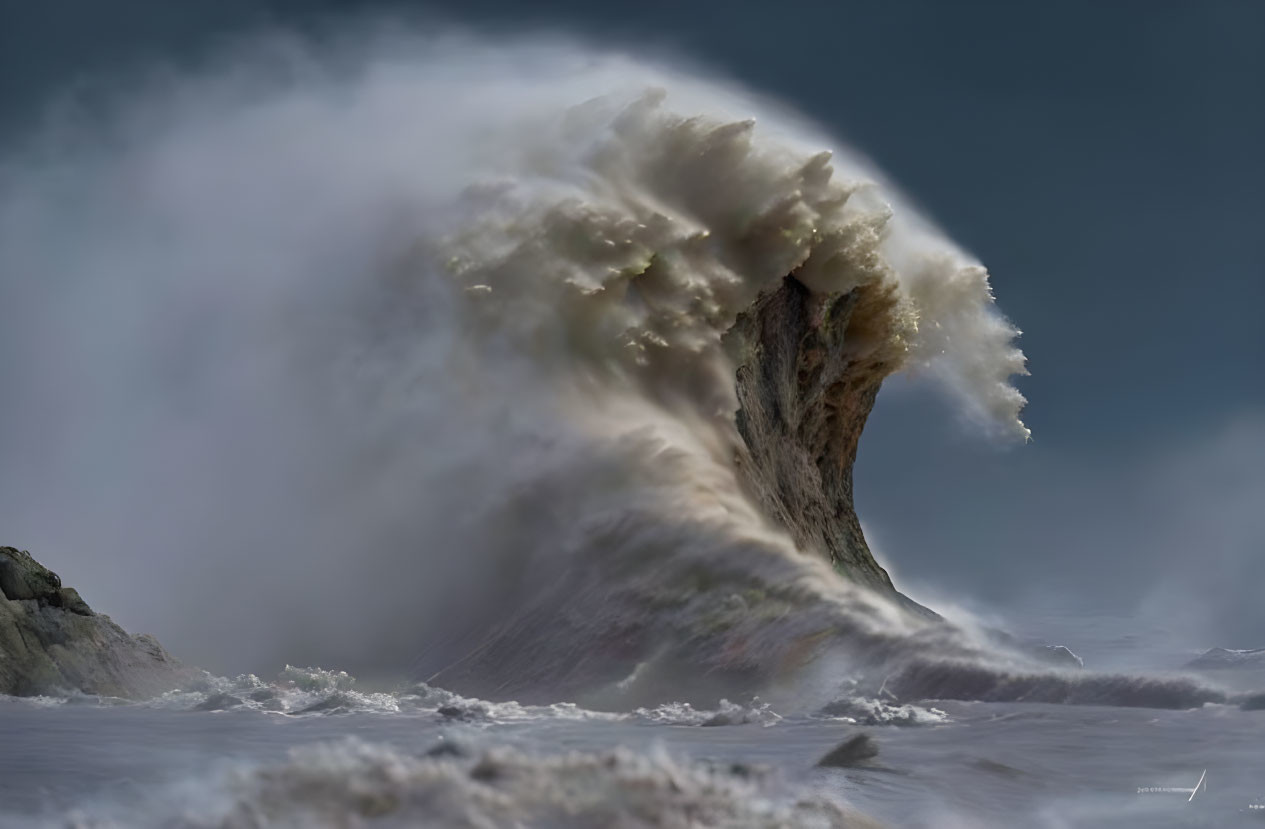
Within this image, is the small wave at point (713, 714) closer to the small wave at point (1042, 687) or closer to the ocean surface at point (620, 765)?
the ocean surface at point (620, 765)

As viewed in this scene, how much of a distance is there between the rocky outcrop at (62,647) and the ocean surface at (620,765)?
88.7 inches

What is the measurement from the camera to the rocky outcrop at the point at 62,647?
11.3 metres

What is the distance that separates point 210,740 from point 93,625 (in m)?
5.90

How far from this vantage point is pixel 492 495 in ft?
40.4

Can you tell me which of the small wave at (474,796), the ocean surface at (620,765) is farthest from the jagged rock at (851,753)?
the small wave at (474,796)

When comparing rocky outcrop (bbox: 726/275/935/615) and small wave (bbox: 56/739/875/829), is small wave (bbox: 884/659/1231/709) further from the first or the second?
rocky outcrop (bbox: 726/275/935/615)

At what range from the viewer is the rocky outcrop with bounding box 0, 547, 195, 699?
11.3 m

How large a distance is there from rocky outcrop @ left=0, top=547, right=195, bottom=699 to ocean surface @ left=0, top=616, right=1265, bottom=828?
2253mm

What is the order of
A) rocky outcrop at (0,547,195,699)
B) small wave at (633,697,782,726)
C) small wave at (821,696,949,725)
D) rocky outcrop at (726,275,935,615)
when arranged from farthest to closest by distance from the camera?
rocky outcrop at (726,275,935,615)
rocky outcrop at (0,547,195,699)
small wave at (633,697,782,726)
small wave at (821,696,949,725)
